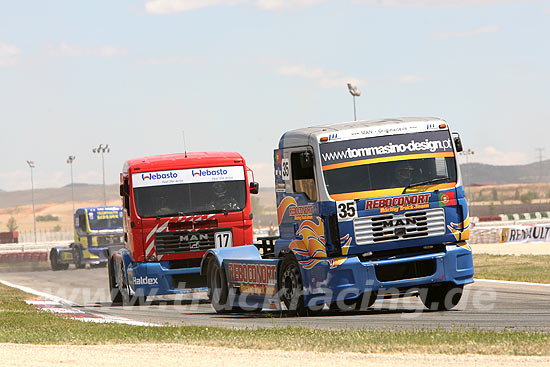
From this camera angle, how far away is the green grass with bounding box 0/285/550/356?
975 cm

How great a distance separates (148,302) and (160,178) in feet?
10.2

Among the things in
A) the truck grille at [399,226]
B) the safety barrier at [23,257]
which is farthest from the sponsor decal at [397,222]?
the safety barrier at [23,257]

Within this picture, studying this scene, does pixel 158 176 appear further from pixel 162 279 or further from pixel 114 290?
pixel 114 290

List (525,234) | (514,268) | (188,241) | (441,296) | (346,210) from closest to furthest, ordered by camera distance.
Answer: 1. (346,210)
2. (441,296)
3. (188,241)
4. (514,268)
5. (525,234)

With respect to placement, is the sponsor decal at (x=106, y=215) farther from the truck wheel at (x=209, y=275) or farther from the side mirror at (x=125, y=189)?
the truck wheel at (x=209, y=275)

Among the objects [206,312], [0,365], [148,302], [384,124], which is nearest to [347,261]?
[384,124]

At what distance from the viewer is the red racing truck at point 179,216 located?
18.9 m

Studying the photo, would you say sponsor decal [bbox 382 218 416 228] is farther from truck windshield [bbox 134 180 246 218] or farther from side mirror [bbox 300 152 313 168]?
truck windshield [bbox 134 180 246 218]

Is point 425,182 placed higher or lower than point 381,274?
higher

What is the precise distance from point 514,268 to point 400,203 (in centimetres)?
1330

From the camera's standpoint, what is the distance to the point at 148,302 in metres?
20.7

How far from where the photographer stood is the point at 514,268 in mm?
26141

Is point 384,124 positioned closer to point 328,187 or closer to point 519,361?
point 328,187

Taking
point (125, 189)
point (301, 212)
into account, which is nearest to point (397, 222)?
point (301, 212)
